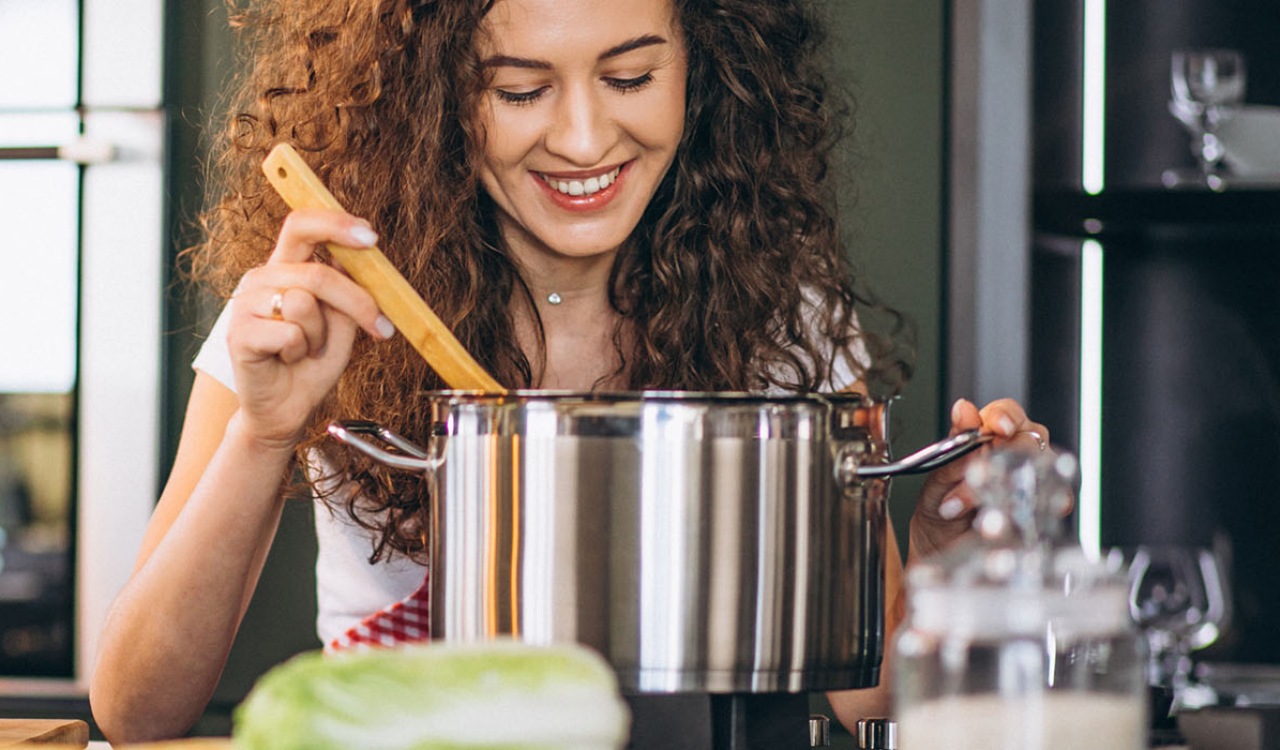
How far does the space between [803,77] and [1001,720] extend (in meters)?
1.13

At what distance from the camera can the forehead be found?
1.22 meters

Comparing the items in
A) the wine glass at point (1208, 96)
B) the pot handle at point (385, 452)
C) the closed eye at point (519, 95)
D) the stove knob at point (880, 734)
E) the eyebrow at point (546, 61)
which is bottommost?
the stove knob at point (880, 734)

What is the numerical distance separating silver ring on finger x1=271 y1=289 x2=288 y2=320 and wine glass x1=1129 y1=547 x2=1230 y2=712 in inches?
44.4

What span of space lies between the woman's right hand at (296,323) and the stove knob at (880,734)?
0.40 meters

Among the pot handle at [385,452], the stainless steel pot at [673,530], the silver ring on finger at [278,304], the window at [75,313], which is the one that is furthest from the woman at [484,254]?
the window at [75,313]

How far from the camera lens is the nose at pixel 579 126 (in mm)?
1232

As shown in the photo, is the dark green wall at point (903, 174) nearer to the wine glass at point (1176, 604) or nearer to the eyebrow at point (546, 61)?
the wine glass at point (1176, 604)

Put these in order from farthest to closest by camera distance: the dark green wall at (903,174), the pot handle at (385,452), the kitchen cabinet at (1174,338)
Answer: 1. the dark green wall at (903,174)
2. the kitchen cabinet at (1174,338)
3. the pot handle at (385,452)

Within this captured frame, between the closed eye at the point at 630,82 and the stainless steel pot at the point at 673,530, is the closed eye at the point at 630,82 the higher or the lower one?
the higher one

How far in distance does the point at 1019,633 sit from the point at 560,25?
2.73 ft

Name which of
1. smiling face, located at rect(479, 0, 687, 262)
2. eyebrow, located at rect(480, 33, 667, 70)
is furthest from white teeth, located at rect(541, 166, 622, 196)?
eyebrow, located at rect(480, 33, 667, 70)

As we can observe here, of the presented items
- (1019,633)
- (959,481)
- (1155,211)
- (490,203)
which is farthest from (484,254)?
(1019,633)

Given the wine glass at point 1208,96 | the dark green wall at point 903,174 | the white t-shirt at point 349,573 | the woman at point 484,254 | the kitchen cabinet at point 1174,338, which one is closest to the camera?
the woman at point 484,254

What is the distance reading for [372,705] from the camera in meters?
0.48
